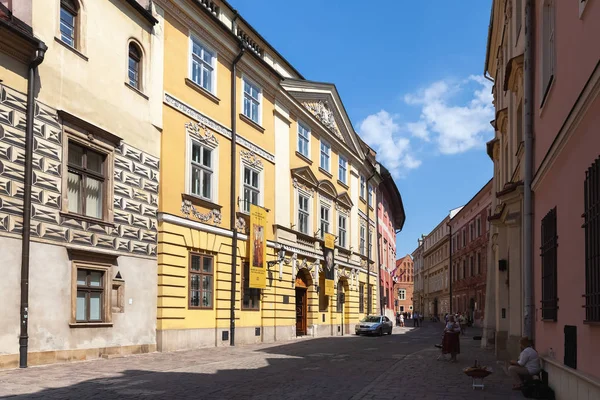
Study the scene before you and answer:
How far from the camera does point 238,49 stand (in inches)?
1049

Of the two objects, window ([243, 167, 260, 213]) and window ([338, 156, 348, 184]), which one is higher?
window ([338, 156, 348, 184])

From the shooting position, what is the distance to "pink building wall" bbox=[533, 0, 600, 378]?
8.42m

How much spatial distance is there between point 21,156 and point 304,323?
21342 millimetres

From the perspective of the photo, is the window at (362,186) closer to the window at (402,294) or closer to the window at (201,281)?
the window at (201,281)

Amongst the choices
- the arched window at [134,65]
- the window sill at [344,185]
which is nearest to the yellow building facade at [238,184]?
the window sill at [344,185]

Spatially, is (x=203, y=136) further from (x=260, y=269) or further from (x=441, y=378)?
(x=441, y=378)

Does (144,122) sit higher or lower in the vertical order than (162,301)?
higher

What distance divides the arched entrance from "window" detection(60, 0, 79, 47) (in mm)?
18551

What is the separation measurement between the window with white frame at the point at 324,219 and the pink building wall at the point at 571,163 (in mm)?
23913

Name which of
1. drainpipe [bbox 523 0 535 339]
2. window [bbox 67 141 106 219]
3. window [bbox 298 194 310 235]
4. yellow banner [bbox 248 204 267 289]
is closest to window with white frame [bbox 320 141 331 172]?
window [bbox 298 194 310 235]

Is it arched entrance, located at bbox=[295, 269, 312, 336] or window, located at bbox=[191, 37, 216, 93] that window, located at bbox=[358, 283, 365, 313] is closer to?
arched entrance, located at bbox=[295, 269, 312, 336]

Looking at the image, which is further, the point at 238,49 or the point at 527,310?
the point at 238,49

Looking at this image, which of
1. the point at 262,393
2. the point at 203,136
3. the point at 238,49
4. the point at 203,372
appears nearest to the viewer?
the point at 262,393

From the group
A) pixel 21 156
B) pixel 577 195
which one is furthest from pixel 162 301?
pixel 577 195
